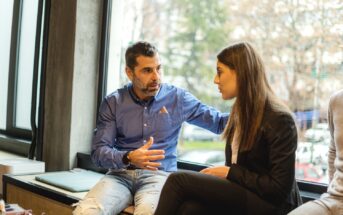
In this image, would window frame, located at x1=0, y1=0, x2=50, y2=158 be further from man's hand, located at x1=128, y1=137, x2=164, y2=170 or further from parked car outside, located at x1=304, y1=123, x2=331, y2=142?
parked car outside, located at x1=304, y1=123, x2=331, y2=142

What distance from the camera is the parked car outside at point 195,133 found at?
2.80 metres

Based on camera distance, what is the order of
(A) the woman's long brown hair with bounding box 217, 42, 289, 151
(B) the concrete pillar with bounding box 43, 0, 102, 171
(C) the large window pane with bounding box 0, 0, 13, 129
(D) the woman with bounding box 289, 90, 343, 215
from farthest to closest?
(C) the large window pane with bounding box 0, 0, 13, 129 < (B) the concrete pillar with bounding box 43, 0, 102, 171 < (A) the woman's long brown hair with bounding box 217, 42, 289, 151 < (D) the woman with bounding box 289, 90, 343, 215

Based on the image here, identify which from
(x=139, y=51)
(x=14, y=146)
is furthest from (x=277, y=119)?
(x=14, y=146)

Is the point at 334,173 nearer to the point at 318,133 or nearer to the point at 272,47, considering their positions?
the point at 318,133

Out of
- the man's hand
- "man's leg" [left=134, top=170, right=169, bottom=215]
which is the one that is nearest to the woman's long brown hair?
the man's hand

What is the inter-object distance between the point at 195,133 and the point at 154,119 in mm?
441

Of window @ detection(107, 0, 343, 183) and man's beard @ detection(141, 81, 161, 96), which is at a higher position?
window @ detection(107, 0, 343, 183)

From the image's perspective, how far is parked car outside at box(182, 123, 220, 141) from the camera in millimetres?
2803

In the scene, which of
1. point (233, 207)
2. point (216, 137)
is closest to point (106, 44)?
point (216, 137)

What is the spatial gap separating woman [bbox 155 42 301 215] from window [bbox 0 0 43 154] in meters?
2.55

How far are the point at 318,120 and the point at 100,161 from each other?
1165 millimetres

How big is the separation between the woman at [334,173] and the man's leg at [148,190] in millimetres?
725

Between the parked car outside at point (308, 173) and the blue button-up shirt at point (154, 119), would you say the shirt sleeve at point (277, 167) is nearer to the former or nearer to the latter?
the parked car outside at point (308, 173)

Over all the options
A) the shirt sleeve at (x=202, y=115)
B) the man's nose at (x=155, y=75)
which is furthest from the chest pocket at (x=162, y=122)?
the man's nose at (x=155, y=75)
